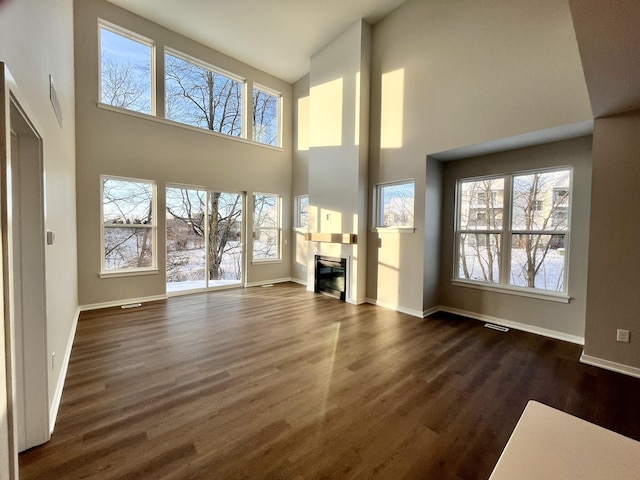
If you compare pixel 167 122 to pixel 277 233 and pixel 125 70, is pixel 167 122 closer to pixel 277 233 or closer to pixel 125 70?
pixel 125 70

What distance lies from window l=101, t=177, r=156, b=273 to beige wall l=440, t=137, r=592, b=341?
17.0 ft

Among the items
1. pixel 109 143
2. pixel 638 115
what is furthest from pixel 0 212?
pixel 638 115

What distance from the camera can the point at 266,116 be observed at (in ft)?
22.2

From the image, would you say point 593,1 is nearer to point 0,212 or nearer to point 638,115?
point 638,115

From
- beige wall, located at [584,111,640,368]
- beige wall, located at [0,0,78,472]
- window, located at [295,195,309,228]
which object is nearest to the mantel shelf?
window, located at [295,195,309,228]

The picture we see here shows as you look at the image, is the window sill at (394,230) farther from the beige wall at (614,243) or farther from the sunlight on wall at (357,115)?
the beige wall at (614,243)

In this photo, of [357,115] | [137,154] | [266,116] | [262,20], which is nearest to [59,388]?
[137,154]

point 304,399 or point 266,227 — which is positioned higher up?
point 266,227

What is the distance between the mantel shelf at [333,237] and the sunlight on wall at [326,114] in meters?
1.73

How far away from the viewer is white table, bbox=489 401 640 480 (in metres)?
0.64

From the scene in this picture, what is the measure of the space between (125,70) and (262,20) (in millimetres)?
2524

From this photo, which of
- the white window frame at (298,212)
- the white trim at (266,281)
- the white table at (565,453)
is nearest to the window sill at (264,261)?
the white trim at (266,281)

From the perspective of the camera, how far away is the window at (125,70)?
4641 millimetres

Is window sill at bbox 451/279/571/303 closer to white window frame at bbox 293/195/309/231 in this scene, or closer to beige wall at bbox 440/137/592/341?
beige wall at bbox 440/137/592/341
